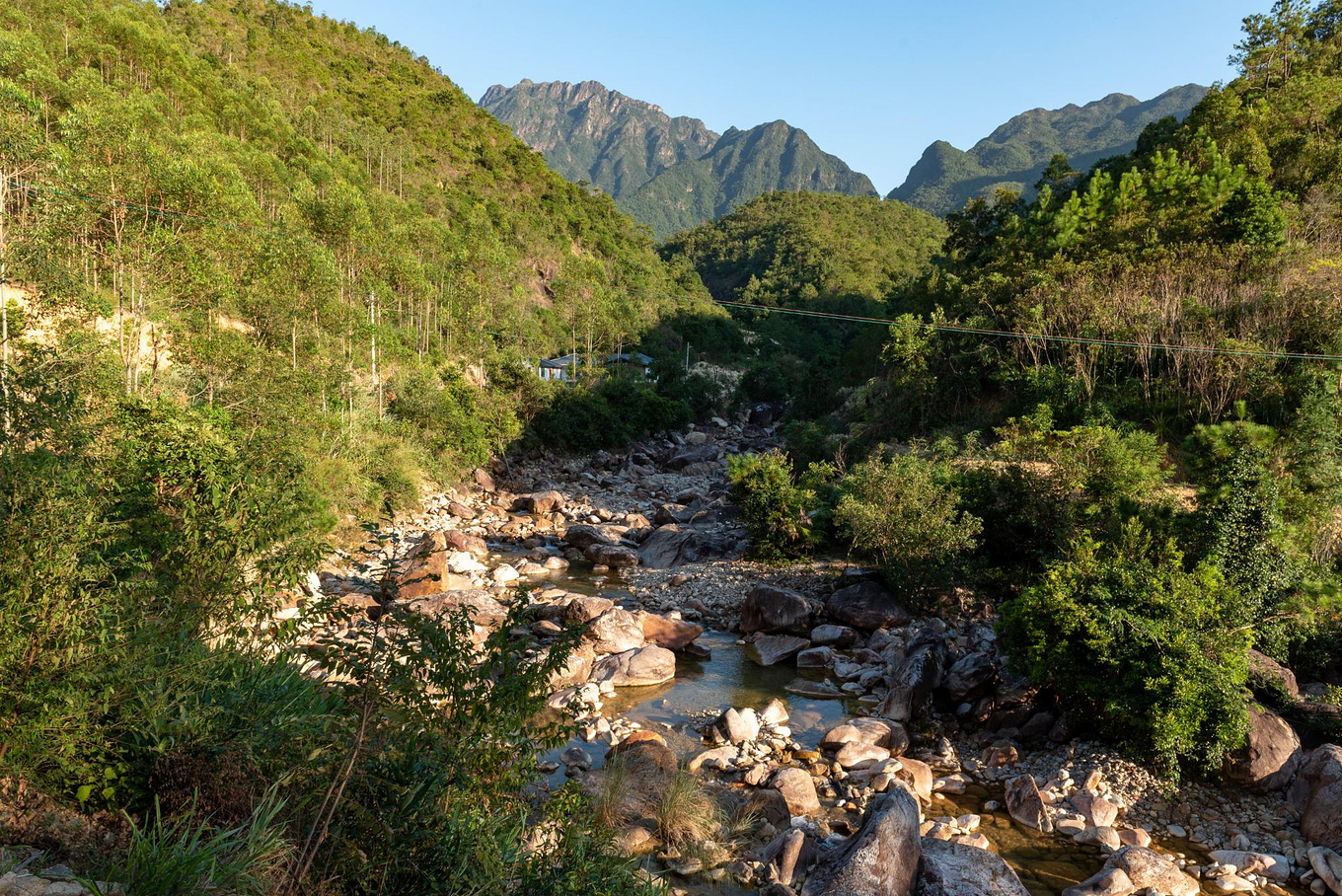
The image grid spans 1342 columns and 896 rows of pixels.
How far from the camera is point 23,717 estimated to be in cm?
467

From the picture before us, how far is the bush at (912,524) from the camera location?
16.5 m

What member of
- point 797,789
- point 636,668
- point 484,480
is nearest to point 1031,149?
point 484,480

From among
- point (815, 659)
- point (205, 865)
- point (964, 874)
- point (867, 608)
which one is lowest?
point (815, 659)

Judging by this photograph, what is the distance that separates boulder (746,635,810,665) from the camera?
15547mm

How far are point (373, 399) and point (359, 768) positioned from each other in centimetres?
2455

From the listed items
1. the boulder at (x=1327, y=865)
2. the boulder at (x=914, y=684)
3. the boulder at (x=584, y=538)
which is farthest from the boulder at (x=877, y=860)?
the boulder at (x=584, y=538)

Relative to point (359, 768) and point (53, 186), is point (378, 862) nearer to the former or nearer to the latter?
point (359, 768)

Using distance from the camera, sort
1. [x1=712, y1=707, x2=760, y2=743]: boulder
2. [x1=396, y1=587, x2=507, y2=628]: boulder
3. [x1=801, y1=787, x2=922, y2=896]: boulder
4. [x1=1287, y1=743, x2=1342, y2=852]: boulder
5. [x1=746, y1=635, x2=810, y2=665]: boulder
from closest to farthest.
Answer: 1. [x1=801, y1=787, x2=922, y2=896]: boulder
2. [x1=1287, y1=743, x2=1342, y2=852]: boulder
3. [x1=712, y1=707, x2=760, y2=743]: boulder
4. [x1=396, y1=587, x2=507, y2=628]: boulder
5. [x1=746, y1=635, x2=810, y2=665]: boulder

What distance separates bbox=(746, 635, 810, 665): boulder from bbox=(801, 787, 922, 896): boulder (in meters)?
7.67

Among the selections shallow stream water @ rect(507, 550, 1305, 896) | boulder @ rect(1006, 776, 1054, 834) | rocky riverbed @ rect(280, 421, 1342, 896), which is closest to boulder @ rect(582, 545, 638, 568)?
rocky riverbed @ rect(280, 421, 1342, 896)

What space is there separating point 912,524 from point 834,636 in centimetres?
320

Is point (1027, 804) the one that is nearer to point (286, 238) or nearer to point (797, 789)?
point (797, 789)

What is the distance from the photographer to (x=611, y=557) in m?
22.2

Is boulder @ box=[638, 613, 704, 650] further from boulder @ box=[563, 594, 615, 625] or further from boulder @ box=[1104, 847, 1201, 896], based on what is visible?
boulder @ box=[1104, 847, 1201, 896]
